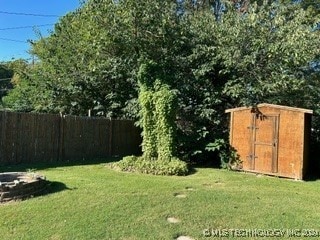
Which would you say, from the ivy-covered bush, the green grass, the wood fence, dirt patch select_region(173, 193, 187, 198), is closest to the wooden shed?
the green grass

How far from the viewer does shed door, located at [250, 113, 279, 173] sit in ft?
35.9

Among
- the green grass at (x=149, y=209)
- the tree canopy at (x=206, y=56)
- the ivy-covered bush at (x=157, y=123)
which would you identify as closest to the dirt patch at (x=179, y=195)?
the green grass at (x=149, y=209)

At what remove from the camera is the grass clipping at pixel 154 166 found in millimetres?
10203

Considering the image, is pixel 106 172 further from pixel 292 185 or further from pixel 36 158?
pixel 292 185

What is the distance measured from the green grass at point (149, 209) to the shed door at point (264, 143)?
6.40ft

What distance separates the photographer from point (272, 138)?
11.0 m

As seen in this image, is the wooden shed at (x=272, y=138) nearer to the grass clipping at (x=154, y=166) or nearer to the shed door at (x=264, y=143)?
the shed door at (x=264, y=143)

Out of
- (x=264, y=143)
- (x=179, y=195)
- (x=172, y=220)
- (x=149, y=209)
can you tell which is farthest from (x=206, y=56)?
(x=172, y=220)

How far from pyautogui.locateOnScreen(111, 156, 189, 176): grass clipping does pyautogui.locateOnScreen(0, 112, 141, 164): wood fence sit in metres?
2.68

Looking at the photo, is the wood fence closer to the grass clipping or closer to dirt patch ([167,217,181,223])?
the grass clipping

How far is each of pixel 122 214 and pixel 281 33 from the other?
8753mm

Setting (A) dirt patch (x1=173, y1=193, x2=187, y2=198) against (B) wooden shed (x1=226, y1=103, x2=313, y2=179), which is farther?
(B) wooden shed (x1=226, y1=103, x2=313, y2=179)

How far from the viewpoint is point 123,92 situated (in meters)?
15.6

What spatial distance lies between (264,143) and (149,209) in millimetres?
5982
